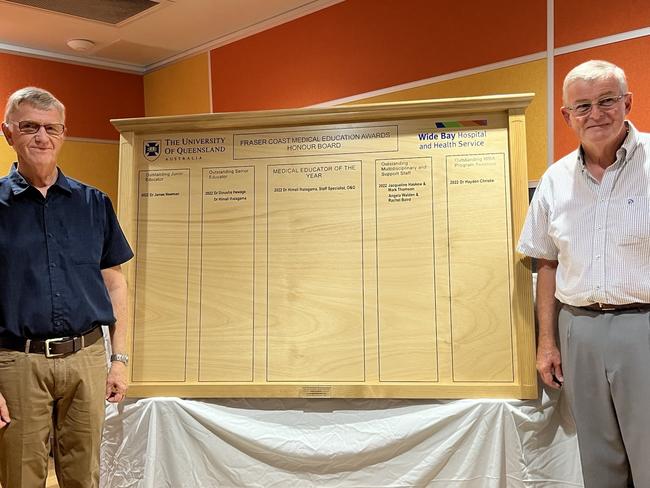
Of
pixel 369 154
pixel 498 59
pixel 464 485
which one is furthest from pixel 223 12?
pixel 464 485

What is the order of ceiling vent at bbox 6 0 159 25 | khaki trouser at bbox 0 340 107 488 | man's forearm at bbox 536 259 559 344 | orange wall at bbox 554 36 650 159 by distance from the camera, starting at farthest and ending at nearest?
ceiling vent at bbox 6 0 159 25 → orange wall at bbox 554 36 650 159 → man's forearm at bbox 536 259 559 344 → khaki trouser at bbox 0 340 107 488

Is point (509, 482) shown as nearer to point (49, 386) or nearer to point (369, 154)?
point (369, 154)

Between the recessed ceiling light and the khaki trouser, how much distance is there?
9.52 feet

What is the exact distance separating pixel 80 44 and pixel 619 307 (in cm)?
371

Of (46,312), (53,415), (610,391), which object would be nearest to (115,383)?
(53,415)

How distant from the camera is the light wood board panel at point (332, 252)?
73.7 inches

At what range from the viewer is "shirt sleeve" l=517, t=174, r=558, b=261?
175cm

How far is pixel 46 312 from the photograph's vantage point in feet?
5.50

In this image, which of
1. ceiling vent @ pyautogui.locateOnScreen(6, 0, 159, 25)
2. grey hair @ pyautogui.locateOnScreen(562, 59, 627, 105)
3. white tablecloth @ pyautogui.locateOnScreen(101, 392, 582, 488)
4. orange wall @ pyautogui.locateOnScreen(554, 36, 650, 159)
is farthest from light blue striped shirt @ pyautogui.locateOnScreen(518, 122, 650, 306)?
ceiling vent @ pyautogui.locateOnScreen(6, 0, 159, 25)

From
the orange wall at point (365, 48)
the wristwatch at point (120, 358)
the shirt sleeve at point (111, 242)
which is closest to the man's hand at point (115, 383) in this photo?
the wristwatch at point (120, 358)

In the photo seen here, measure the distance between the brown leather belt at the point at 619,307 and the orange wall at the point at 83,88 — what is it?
Result: 3749 mm

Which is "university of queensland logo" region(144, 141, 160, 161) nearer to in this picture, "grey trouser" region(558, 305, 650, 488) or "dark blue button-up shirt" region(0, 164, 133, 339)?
"dark blue button-up shirt" region(0, 164, 133, 339)

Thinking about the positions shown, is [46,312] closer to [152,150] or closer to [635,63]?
[152,150]

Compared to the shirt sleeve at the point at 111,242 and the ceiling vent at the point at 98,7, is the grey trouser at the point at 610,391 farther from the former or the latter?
the ceiling vent at the point at 98,7
